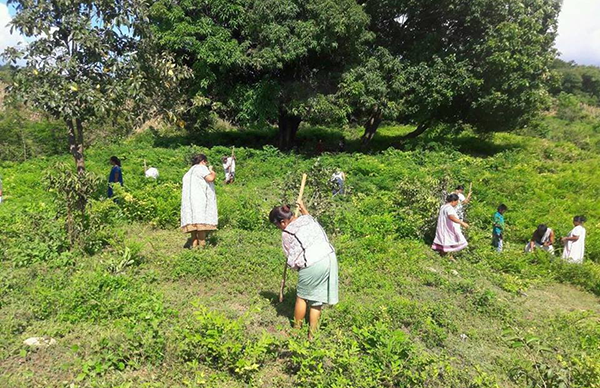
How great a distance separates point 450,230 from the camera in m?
7.04

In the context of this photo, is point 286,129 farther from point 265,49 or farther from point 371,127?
point 265,49

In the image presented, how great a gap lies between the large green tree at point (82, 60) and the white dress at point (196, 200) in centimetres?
194

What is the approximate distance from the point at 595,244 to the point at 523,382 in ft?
19.0

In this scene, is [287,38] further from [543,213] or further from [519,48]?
[543,213]

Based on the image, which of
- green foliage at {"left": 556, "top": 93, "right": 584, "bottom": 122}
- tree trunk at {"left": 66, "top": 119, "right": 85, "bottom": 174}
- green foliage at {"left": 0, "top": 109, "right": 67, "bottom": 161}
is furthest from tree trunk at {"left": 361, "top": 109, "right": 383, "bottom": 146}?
green foliage at {"left": 556, "top": 93, "right": 584, "bottom": 122}

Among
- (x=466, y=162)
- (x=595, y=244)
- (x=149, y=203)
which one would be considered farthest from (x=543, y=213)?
(x=149, y=203)

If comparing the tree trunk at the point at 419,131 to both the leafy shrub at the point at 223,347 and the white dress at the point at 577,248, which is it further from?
the leafy shrub at the point at 223,347

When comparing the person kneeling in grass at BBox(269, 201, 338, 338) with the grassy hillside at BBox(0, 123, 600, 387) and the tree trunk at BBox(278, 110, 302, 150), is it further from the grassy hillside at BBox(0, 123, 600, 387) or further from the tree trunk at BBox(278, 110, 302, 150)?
the tree trunk at BBox(278, 110, 302, 150)

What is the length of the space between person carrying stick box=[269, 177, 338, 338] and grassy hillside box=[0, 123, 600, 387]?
0.35 metres

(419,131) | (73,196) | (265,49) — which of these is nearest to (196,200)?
(73,196)

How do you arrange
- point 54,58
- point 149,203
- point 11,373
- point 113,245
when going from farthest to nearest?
point 149,203
point 54,58
point 113,245
point 11,373

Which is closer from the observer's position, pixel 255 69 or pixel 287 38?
pixel 287 38

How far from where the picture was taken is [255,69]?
605 inches

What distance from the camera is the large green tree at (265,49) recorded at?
13531 millimetres
